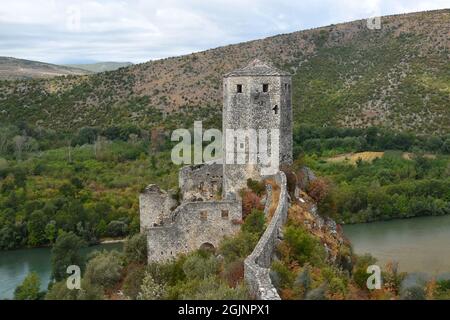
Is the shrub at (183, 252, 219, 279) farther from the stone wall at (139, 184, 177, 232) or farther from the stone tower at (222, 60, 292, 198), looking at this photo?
the stone wall at (139, 184, 177, 232)

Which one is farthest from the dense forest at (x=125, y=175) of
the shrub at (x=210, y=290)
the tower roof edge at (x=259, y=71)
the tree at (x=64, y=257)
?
the shrub at (x=210, y=290)

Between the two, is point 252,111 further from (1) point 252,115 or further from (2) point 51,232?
(2) point 51,232

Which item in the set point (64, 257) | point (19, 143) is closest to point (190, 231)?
point (64, 257)

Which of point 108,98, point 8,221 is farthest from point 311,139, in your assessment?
point 8,221

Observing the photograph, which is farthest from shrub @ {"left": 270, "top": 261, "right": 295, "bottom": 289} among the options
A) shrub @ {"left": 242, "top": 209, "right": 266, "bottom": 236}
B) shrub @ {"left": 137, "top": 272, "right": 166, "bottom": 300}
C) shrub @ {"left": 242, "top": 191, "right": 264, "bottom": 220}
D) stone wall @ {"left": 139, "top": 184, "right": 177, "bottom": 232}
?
stone wall @ {"left": 139, "top": 184, "right": 177, "bottom": 232}

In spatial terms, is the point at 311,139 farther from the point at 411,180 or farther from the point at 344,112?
the point at 411,180
